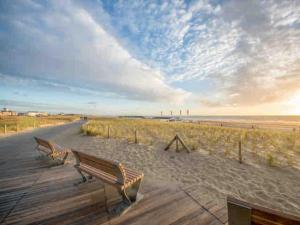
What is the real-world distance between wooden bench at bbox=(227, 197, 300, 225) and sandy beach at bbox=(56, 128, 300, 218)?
2173 mm

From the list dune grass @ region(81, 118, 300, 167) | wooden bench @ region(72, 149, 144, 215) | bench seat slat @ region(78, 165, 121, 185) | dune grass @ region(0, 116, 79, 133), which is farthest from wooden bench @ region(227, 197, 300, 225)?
dune grass @ region(0, 116, 79, 133)

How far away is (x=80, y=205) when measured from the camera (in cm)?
338

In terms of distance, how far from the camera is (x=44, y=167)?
5.80 meters

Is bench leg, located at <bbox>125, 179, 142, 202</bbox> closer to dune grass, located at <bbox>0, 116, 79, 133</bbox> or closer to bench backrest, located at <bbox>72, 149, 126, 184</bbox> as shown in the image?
bench backrest, located at <bbox>72, 149, 126, 184</bbox>

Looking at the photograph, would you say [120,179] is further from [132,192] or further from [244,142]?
[244,142]

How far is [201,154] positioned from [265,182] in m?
3.48

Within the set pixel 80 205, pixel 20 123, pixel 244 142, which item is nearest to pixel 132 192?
pixel 80 205

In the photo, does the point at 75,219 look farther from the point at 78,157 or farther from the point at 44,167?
the point at 44,167

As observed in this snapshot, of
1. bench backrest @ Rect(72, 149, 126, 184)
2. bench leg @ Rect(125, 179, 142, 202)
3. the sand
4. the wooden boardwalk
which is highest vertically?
bench backrest @ Rect(72, 149, 126, 184)

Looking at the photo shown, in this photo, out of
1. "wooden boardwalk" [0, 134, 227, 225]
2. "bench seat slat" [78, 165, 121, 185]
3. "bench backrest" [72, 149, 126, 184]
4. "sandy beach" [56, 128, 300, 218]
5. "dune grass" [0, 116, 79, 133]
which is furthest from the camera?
"dune grass" [0, 116, 79, 133]

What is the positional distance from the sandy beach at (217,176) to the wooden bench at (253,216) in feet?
7.13

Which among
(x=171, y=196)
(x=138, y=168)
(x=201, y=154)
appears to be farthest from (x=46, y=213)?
(x=201, y=154)

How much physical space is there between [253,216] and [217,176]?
4.84 meters

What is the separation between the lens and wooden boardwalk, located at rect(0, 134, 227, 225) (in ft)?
9.70
